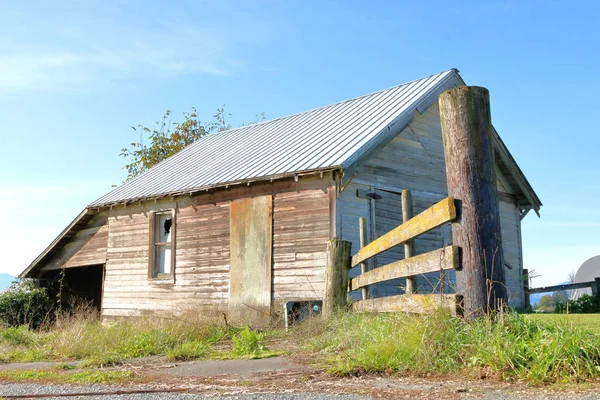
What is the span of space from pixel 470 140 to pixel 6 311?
721 inches

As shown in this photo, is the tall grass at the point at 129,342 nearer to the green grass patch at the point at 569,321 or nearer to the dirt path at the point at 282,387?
the dirt path at the point at 282,387

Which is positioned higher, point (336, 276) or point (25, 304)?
point (336, 276)

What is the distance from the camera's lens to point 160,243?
18.0 metres

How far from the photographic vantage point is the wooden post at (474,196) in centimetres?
592

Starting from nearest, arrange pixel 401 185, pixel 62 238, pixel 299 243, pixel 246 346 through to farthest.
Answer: pixel 246 346 → pixel 299 243 → pixel 401 185 → pixel 62 238

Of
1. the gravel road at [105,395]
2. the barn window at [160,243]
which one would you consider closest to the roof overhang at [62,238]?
the barn window at [160,243]

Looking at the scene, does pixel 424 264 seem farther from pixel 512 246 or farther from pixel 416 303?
pixel 512 246

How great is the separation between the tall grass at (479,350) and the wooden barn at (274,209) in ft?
25.0

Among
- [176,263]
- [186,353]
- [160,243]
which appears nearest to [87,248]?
[160,243]

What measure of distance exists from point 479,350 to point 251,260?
34.3 ft

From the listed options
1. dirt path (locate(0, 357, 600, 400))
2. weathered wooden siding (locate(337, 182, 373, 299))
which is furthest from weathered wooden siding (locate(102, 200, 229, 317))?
dirt path (locate(0, 357, 600, 400))

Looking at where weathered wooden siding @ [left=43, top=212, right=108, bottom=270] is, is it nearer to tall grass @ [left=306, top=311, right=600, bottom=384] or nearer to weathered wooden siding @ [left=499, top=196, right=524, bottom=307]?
weathered wooden siding @ [left=499, top=196, right=524, bottom=307]

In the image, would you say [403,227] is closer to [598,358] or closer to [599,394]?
[598,358]

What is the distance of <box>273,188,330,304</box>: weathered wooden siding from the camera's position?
556 inches
